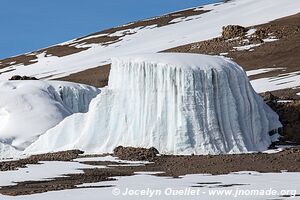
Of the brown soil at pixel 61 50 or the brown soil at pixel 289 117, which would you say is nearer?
the brown soil at pixel 289 117

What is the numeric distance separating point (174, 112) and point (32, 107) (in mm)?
12013

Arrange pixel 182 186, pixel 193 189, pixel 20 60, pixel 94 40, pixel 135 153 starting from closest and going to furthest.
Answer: pixel 193 189, pixel 182 186, pixel 135 153, pixel 20 60, pixel 94 40

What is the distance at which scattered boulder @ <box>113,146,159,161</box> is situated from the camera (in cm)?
2530

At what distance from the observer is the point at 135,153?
1017 inches

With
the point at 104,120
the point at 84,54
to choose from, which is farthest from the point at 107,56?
the point at 104,120

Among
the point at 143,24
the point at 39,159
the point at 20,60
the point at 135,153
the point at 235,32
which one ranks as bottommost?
the point at 135,153

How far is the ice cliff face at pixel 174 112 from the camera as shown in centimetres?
2739

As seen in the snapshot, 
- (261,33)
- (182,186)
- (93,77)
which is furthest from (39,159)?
(261,33)

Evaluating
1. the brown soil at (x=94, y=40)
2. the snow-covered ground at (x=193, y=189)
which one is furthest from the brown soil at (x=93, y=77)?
the snow-covered ground at (x=193, y=189)

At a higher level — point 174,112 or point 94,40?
point 94,40

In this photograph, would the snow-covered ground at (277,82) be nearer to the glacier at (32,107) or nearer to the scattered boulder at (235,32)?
the glacier at (32,107)

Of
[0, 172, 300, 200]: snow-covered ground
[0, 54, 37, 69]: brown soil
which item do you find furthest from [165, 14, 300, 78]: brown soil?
[0, 172, 300, 200]: snow-covered ground

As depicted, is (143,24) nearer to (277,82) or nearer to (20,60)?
(20,60)

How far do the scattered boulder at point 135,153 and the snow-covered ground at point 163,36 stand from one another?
59.0 meters
